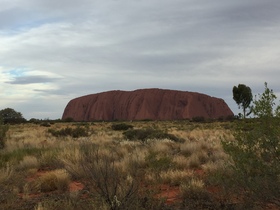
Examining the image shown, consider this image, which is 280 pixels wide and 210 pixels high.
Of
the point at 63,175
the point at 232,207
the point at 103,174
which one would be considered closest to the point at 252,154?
the point at 232,207

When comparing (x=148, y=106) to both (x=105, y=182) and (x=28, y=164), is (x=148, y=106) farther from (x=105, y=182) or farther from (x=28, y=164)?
(x=105, y=182)

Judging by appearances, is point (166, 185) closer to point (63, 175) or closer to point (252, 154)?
point (63, 175)

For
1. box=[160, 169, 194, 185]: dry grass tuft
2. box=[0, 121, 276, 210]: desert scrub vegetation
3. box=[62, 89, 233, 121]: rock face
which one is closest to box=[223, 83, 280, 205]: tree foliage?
box=[0, 121, 276, 210]: desert scrub vegetation

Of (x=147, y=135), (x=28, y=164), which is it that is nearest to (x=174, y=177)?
(x=28, y=164)

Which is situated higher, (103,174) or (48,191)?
(103,174)

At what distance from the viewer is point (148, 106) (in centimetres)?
13738

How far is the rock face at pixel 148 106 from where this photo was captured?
438ft

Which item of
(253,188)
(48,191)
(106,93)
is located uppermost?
(106,93)

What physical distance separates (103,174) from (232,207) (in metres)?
2.47

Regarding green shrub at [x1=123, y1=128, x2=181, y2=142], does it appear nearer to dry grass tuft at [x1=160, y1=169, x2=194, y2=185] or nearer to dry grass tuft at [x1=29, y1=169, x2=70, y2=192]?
dry grass tuft at [x1=160, y1=169, x2=194, y2=185]

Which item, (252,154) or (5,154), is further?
(5,154)

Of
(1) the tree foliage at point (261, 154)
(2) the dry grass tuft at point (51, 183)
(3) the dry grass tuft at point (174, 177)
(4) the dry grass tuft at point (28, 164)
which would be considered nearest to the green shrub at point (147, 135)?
(4) the dry grass tuft at point (28, 164)

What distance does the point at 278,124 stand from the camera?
5.65 m

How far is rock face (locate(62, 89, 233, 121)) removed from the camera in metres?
134
